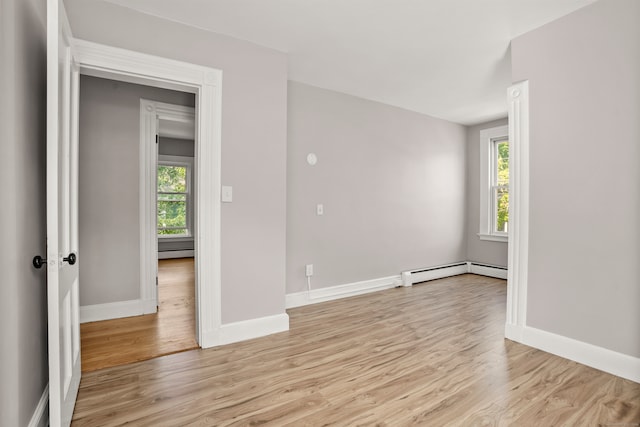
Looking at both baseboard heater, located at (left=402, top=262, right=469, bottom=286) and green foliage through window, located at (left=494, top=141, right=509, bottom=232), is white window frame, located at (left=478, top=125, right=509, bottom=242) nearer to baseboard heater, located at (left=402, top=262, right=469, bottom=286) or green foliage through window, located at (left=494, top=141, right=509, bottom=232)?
green foliage through window, located at (left=494, top=141, right=509, bottom=232)

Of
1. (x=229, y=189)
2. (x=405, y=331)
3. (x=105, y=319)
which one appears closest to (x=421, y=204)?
(x=405, y=331)

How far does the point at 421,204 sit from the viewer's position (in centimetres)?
501

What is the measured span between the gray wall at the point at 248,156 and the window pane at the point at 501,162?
4.04m

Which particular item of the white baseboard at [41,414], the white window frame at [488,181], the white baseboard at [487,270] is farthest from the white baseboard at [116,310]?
the white window frame at [488,181]

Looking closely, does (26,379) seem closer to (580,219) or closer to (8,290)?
(8,290)

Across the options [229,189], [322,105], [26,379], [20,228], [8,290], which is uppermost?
[322,105]

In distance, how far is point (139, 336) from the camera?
9.32ft

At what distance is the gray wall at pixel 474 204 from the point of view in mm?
5383

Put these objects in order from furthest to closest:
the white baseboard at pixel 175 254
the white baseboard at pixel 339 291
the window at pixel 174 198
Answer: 1. the window at pixel 174 198
2. the white baseboard at pixel 175 254
3. the white baseboard at pixel 339 291

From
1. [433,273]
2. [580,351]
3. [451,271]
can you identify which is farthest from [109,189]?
[451,271]

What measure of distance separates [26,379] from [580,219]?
350 cm

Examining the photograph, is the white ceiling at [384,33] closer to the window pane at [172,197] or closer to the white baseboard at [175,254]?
the window pane at [172,197]

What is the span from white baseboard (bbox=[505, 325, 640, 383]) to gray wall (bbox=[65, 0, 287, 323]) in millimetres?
2120

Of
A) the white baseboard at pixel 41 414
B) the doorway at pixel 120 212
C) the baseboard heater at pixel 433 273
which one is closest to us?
the white baseboard at pixel 41 414
